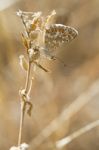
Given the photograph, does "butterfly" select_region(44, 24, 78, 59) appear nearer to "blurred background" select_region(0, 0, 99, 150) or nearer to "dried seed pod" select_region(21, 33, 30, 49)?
"dried seed pod" select_region(21, 33, 30, 49)

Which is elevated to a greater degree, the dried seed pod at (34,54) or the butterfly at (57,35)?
the butterfly at (57,35)

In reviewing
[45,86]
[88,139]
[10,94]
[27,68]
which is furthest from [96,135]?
[27,68]

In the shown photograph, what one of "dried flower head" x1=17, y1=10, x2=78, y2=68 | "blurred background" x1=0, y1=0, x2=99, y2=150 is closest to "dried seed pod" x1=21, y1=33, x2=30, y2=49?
"dried flower head" x1=17, y1=10, x2=78, y2=68

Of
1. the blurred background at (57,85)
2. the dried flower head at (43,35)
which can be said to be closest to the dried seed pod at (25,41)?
the dried flower head at (43,35)

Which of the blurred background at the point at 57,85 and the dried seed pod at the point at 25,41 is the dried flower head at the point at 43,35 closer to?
the dried seed pod at the point at 25,41

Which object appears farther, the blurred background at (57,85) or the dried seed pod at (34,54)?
the blurred background at (57,85)

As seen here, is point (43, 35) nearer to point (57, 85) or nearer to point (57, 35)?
point (57, 35)
